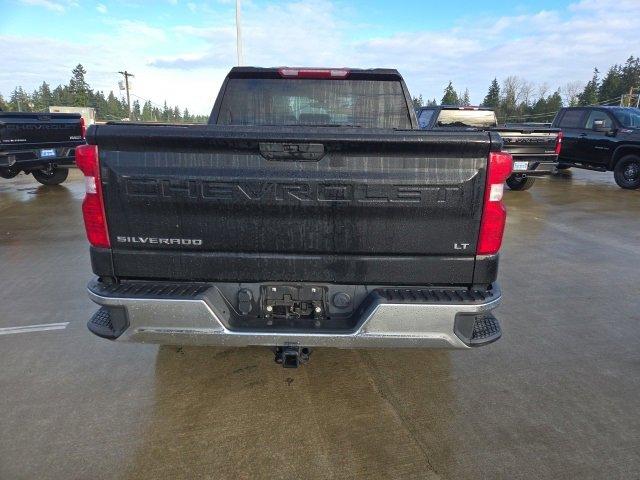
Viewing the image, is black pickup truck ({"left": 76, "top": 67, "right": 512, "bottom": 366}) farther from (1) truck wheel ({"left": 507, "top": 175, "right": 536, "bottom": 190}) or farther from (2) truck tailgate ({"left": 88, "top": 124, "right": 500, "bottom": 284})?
(1) truck wheel ({"left": 507, "top": 175, "right": 536, "bottom": 190})

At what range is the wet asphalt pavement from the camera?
2340 millimetres

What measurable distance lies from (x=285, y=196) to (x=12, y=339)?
9.31 ft

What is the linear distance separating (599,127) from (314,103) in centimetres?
1101

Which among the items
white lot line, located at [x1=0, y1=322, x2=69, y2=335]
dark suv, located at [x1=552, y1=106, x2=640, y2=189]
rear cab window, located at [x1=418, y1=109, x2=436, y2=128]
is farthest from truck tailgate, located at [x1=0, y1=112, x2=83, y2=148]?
dark suv, located at [x1=552, y1=106, x2=640, y2=189]

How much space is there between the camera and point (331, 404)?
284 cm

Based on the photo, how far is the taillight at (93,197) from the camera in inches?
92.1

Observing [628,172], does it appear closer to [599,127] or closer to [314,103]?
[599,127]

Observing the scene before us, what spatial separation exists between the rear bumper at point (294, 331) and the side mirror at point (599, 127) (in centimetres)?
1131

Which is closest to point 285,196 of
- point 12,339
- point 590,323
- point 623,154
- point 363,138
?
point 363,138

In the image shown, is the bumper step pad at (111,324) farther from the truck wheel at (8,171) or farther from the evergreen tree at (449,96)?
the evergreen tree at (449,96)

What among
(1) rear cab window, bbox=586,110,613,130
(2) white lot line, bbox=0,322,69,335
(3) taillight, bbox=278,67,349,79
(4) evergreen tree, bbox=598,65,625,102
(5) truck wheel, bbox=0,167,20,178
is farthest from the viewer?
(4) evergreen tree, bbox=598,65,625,102

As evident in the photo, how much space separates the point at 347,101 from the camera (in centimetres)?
355

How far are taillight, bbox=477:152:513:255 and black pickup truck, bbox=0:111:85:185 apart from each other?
9.93m

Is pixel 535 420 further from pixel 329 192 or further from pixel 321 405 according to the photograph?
pixel 329 192
